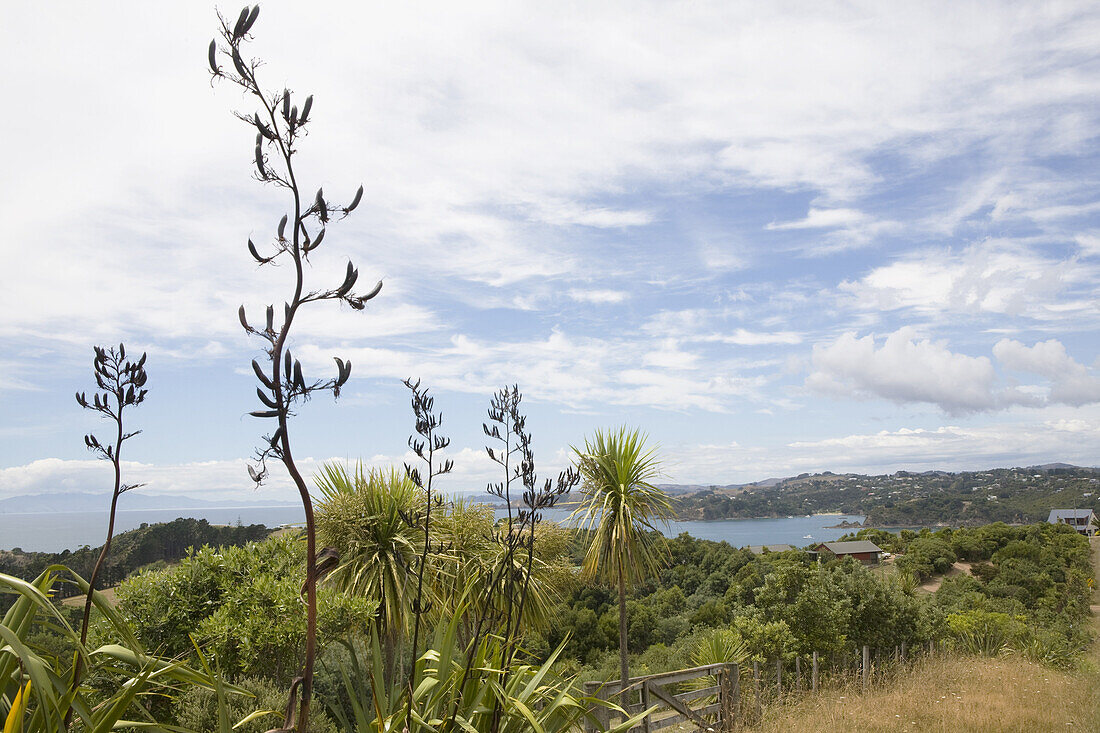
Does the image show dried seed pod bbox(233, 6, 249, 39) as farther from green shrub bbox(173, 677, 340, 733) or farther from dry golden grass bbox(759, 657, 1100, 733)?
dry golden grass bbox(759, 657, 1100, 733)

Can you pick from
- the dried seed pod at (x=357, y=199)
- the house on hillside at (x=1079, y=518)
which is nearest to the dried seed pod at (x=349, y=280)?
the dried seed pod at (x=357, y=199)

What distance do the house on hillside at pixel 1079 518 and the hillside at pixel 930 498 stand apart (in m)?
1.48

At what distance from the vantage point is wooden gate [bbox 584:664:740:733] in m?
6.91

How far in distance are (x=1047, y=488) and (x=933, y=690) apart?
71823 millimetres

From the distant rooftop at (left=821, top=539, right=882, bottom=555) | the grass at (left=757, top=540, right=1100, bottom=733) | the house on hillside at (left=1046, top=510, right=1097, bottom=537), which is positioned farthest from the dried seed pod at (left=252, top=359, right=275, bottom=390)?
the house on hillside at (left=1046, top=510, right=1097, bottom=537)

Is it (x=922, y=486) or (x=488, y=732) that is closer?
(x=488, y=732)

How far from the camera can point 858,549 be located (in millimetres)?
47375

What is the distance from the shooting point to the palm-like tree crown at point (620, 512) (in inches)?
377

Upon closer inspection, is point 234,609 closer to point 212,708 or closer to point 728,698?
point 212,708

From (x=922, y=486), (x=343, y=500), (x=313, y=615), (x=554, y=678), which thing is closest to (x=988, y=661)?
(x=343, y=500)

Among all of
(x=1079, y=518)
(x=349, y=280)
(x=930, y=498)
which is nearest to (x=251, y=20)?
(x=349, y=280)

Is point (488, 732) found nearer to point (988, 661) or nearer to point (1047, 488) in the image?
point (988, 661)

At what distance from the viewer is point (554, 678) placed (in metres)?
2.78

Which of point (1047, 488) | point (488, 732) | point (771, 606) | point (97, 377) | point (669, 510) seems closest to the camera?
point (97, 377)
